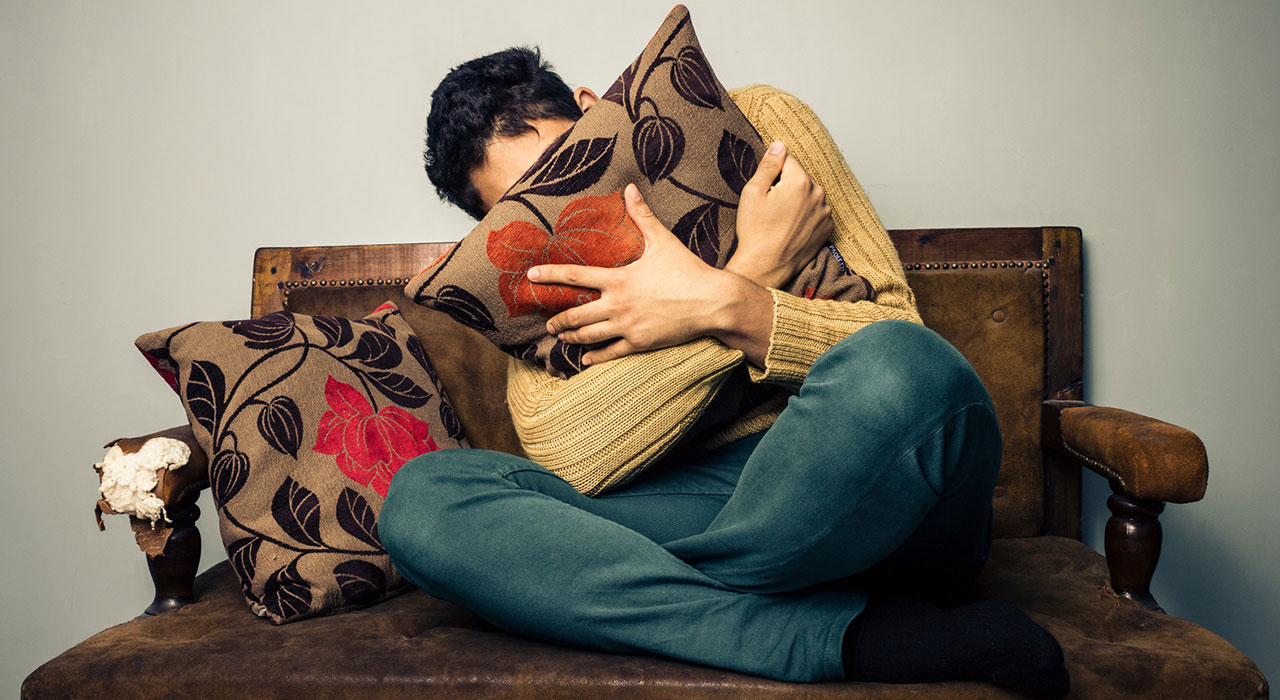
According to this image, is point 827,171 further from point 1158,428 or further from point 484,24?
point 484,24

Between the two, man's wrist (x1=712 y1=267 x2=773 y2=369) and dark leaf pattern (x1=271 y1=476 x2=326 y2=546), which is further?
dark leaf pattern (x1=271 y1=476 x2=326 y2=546)

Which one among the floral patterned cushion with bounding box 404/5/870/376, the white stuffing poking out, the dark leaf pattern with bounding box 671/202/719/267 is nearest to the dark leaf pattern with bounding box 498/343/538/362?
the floral patterned cushion with bounding box 404/5/870/376

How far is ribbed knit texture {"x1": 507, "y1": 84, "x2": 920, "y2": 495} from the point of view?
86 centimetres

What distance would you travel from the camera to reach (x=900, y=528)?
67cm

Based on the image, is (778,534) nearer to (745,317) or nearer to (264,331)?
(745,317)

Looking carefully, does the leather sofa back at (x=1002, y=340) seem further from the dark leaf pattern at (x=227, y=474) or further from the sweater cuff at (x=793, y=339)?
the sweater cuff at (x=793, y=339)

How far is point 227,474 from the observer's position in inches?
39.5

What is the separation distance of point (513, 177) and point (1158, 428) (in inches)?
35.4

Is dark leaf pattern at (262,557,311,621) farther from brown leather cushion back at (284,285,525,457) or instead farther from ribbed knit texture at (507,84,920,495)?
brown leather cushion back at (284,285,525,457)

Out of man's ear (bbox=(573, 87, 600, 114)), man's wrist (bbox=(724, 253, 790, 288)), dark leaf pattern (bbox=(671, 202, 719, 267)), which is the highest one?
man's ear (bbox=(573, 87, 600, 114))

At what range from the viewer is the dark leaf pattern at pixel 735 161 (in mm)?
983

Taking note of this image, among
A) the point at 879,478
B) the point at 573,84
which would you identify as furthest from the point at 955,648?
the point at 573,84

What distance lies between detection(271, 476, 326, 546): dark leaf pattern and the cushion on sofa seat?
0.11m

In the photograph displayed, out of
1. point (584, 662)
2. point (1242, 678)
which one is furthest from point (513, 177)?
point (1242, 678)
